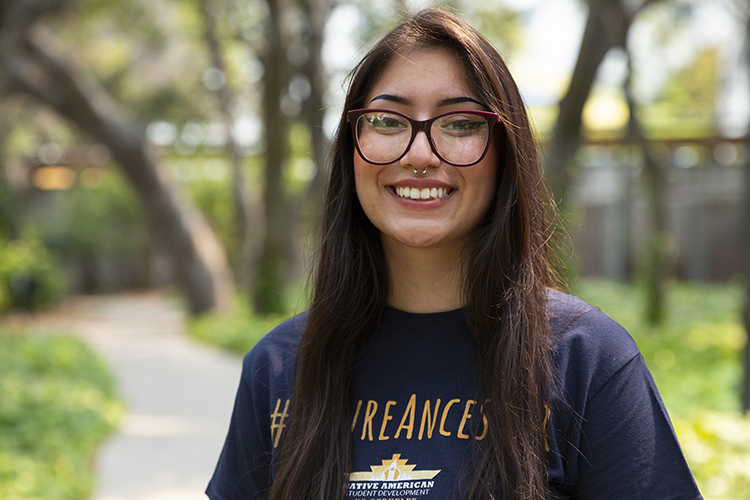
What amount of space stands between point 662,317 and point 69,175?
15.4 m

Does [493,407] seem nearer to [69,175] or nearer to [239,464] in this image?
[239,464]

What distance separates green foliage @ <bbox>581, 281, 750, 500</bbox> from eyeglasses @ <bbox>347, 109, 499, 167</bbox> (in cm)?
139

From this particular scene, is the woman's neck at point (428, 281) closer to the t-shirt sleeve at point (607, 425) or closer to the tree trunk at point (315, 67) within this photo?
the t-shirt sleeve at point (607, 425)

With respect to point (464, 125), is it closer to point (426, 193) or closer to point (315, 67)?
point (426, 193)

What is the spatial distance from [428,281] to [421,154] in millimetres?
286

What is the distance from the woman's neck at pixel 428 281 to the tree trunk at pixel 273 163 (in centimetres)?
931

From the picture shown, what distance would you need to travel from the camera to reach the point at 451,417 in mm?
1451

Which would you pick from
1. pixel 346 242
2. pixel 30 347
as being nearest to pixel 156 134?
pixel 30 347

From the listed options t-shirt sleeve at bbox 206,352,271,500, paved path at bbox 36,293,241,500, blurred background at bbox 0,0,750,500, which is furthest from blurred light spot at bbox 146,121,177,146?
t-shirt sleeve at bbox 206,352,271,500

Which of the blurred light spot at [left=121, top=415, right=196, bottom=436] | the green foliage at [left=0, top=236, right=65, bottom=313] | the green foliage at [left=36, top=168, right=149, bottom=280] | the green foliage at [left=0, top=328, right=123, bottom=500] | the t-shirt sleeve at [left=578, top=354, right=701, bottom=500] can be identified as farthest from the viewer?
the green foliage at [left=36, top=168, right=149, bottom=280]

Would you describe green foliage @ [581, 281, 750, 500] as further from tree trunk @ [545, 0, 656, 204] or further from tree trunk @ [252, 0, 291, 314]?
tree trunk @ [252, 0, 291, 314]

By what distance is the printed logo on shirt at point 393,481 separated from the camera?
140cm

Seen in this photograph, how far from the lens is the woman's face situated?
148cm

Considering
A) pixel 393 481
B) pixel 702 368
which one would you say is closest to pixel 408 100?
pixel 393 481
